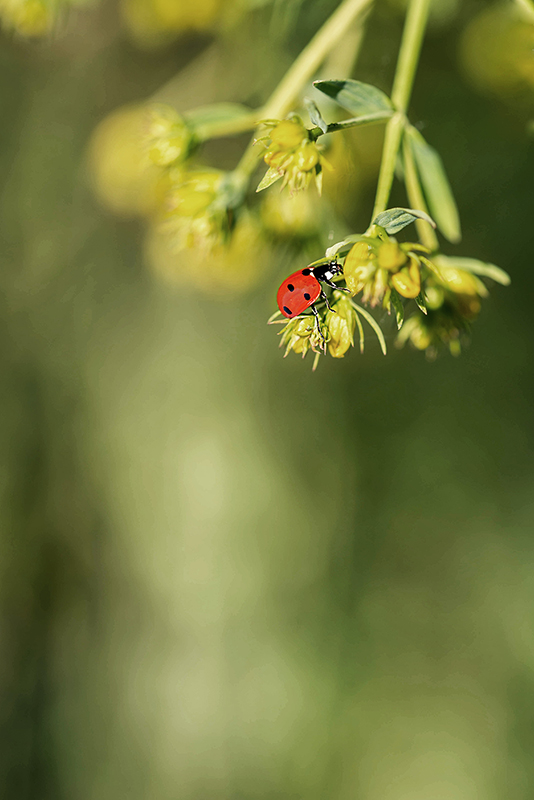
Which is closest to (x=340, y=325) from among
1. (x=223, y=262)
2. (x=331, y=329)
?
(x=331, y=329)

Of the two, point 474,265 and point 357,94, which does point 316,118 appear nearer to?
point 357,94

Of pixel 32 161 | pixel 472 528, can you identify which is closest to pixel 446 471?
pixel 472 528

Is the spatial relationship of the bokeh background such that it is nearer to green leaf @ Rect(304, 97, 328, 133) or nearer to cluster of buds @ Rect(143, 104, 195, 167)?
cluster of buds @ Rect(143, 104, 195, 167)

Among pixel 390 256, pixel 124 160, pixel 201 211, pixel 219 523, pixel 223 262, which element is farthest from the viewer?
pixel 219 523

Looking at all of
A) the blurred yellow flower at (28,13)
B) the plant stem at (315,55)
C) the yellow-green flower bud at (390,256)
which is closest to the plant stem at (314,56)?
the plant stem at (315,55)

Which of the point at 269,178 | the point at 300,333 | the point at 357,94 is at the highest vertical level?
the point at 357,94

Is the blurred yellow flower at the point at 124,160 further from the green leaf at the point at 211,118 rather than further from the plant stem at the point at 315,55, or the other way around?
the plant stem at the point at 315,55

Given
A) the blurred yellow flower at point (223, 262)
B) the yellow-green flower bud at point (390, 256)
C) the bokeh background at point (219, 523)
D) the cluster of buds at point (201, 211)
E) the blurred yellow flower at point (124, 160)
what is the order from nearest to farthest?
1. the yellow-green flower bud at point (390, 256)
2. the cluster of buds at point (201, 211)
3. the blurred yellow flower at point (223, 262)
4. the blurred yellow flower at point (124, 160)
5. the bokeh background at point (219, 523)
